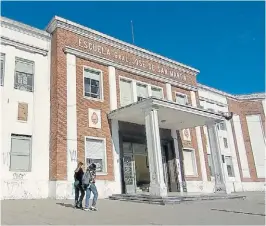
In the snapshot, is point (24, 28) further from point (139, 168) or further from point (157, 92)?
point (139, 168)

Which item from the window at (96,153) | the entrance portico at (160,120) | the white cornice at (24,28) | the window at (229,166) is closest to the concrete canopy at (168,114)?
the entrance portico at (160,120)

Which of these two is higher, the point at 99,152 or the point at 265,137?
the point at 265,137

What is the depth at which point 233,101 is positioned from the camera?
1118 inches

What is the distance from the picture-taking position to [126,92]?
1792 centimetres

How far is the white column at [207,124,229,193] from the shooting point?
16672 mm

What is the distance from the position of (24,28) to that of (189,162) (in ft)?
41.9

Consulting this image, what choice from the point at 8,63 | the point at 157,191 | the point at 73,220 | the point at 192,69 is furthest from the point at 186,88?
the point at 73,220

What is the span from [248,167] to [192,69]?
10.7 meters

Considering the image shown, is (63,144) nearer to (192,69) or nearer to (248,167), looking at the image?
(192,69)

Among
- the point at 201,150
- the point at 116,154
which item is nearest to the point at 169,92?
the point at 201,150

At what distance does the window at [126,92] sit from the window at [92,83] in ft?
5.01

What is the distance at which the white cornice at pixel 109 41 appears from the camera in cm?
1614

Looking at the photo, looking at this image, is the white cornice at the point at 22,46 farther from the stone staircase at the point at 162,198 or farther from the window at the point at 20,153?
the stone staircase at the point at 162,198

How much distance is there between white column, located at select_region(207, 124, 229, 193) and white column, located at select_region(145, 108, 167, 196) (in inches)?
194
